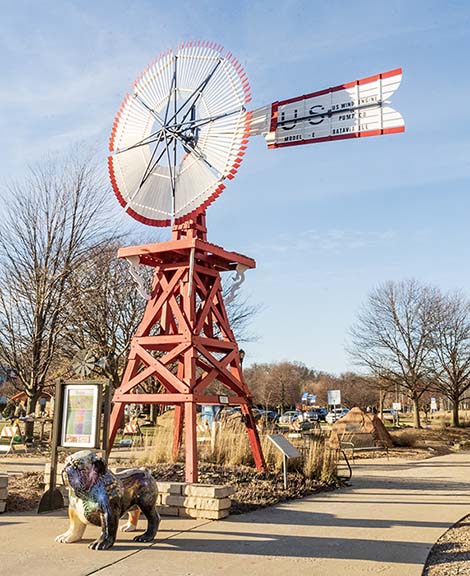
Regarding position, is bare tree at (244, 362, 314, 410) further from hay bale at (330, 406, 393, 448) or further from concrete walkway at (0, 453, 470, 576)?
concrete walkway at (0, 453, 470, 576)

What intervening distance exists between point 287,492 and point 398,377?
25499 millimetres

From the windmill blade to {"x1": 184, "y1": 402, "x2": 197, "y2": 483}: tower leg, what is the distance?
4.74m

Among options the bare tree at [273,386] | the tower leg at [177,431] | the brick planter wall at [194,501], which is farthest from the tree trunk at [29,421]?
the bare tree at [273,386]

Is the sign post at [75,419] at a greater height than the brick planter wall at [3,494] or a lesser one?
greater

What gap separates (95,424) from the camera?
7.87 m

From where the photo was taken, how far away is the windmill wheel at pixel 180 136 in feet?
34.4

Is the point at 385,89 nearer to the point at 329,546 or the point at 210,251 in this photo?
the point at 210,251

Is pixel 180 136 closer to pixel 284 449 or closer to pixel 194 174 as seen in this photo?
pixel 194 174

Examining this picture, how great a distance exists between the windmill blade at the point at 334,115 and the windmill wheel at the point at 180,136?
46 cm

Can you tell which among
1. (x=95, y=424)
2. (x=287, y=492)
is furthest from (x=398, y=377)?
(x=95, y=424)

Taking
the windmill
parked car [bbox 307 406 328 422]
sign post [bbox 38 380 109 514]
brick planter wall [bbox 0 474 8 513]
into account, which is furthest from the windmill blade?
parked car [bbox 307 406 328 422]

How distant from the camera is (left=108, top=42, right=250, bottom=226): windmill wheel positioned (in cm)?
1048

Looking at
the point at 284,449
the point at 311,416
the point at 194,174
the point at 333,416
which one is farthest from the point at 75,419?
the point at 311,416

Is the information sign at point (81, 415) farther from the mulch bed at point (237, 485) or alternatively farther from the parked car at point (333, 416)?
the parked car at point (333, 416)
